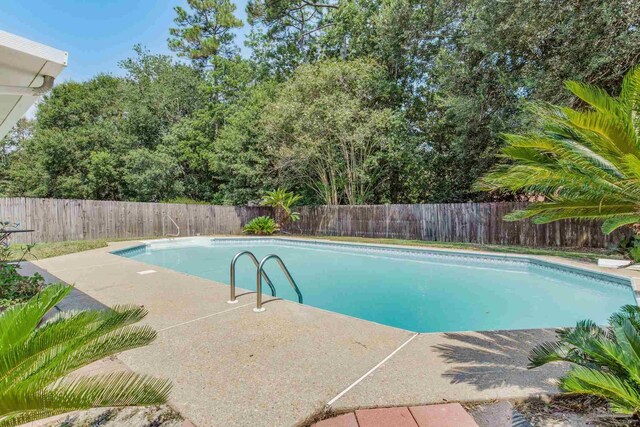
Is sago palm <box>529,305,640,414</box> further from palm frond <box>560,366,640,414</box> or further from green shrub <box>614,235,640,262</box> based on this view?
green shrub <box>614,235,640,262</box>

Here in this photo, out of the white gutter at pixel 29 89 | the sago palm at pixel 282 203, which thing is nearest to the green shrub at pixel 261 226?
the sago palm at pixel 282 203

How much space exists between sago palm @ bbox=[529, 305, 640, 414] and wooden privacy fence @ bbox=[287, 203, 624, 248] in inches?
378

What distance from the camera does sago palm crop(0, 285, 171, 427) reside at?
1.21 metres

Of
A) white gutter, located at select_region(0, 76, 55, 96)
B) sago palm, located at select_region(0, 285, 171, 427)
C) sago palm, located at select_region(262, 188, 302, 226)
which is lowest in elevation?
sago palm, located at select_region(0, 285, 171, 427)

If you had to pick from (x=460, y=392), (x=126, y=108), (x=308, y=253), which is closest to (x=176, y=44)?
(x=126, y=108)

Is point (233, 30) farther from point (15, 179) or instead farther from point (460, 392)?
point (460, 392)

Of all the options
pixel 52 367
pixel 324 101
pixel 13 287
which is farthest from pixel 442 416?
pixel 324 101

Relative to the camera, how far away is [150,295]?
4.51m

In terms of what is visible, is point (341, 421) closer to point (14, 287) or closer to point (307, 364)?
point (307, 364)

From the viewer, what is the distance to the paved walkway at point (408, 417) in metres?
1.82

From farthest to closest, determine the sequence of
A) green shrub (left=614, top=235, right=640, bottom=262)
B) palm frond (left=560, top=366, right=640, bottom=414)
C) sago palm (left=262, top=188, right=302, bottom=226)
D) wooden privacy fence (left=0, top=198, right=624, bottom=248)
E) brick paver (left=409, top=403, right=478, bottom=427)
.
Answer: sago palm (left=262, top=188, right=302, bottom=226) → wooden privacy fence (left=0, top=198, right=624, bottom=248) → green shrub (left=614, top=235, right=640, bottom=262) → brick paver (left=409, top=403, right=478, bottom=427) → palm frond (left=560, top=366, right=640, bottom=414)

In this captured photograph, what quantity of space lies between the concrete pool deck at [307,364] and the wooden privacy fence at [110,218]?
34.7 feet

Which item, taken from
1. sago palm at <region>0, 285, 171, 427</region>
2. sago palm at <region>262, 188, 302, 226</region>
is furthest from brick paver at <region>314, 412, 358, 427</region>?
sago palm at <region>262, 188, 302, 226</region>

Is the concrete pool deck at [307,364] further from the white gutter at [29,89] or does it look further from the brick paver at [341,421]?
the white gutter at [29,89]
